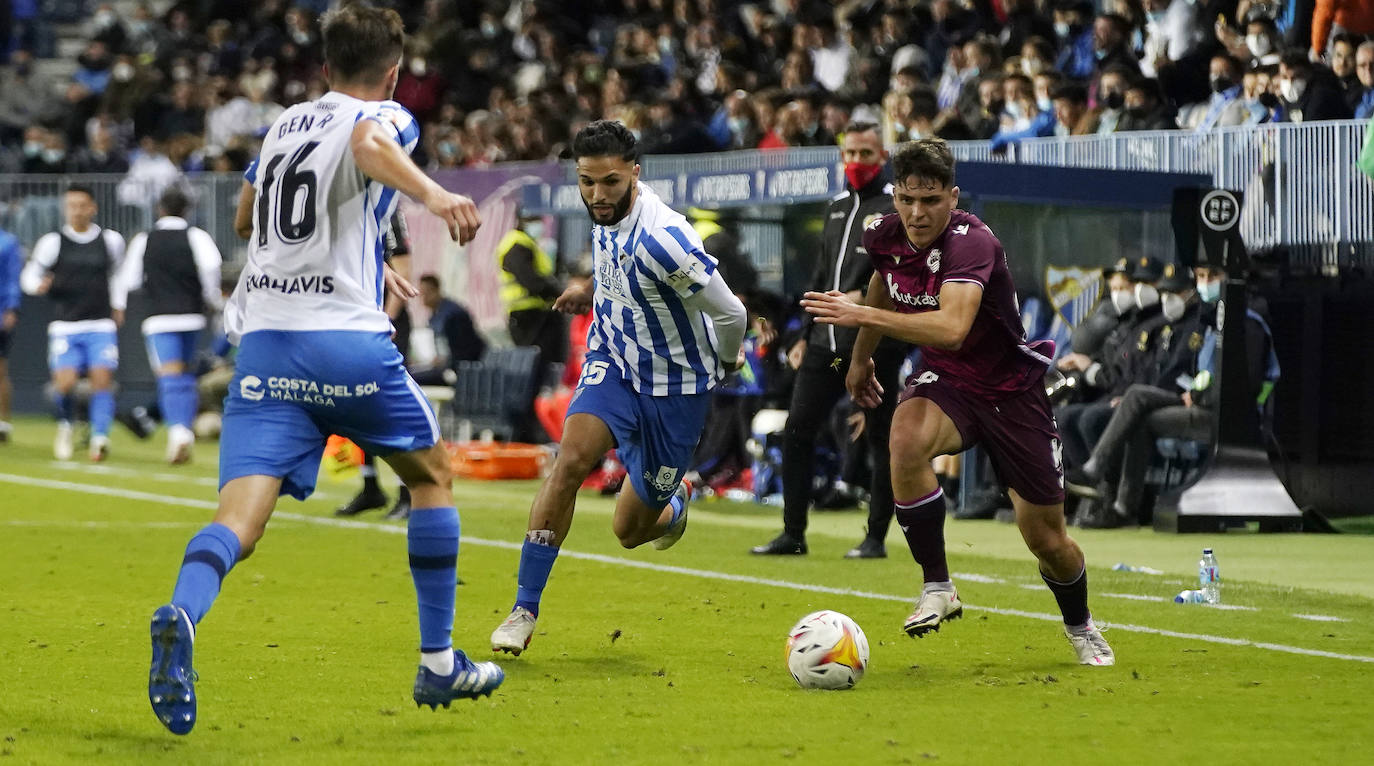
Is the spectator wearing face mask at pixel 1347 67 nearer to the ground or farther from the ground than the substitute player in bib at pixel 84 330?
farther from the ground

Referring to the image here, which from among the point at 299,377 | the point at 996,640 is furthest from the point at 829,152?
the point at 299,377

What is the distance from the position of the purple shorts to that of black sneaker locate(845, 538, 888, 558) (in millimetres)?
3596

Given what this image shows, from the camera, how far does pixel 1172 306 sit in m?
13.5

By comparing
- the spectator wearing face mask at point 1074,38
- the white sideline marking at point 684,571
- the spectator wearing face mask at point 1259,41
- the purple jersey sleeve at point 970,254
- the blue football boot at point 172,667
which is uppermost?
the spectator wearing face mask at point 1074,38

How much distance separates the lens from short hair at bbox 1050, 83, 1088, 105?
51.3 ft

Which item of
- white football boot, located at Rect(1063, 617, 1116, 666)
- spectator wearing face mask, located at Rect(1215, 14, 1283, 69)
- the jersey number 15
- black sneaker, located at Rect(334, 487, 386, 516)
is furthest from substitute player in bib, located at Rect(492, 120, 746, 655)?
spectator wearing face mask, located at Rect(1215, 14, 1283, 69)

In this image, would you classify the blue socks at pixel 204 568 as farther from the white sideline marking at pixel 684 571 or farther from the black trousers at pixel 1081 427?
the black trousers at pixel 1081 427

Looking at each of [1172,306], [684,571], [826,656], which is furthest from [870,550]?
[826,656]

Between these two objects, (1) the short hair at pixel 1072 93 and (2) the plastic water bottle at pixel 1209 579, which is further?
(1) the short hair at pixel 1072 93

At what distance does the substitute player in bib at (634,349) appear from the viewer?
7.50 metres

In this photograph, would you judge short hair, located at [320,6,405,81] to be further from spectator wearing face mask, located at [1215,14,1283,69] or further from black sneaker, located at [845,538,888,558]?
spectator wearing face mask, located at [1215,14,1283,69]

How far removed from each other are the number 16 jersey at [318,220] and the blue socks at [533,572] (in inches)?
74.3

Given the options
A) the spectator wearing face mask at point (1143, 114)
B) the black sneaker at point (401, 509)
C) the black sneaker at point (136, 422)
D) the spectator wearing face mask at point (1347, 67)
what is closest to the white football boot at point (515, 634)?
the black sneaker at point (401, 509)

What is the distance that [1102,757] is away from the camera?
541 centimetres
